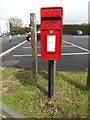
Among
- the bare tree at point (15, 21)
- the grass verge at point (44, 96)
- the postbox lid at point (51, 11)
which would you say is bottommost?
the grass verge at point (44, 96)

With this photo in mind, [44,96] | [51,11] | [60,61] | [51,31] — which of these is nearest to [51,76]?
[44,96]

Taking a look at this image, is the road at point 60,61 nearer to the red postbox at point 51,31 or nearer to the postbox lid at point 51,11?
the red postbox at point 51,31

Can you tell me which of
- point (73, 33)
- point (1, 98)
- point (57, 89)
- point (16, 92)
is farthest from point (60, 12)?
point (73, 33)

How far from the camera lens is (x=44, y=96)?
2500mm

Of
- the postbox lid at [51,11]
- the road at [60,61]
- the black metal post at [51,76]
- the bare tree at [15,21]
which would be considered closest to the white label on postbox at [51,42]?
the black metal post at [51,76]

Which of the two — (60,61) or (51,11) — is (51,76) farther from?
(60,61)

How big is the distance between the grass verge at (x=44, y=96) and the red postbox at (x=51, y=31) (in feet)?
3.42

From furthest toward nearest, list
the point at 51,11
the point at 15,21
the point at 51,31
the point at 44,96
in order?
the point at 15,21 → the point at 44,96 → the point at 51,31 → the point at 51,11

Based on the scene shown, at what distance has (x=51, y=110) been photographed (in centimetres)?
211

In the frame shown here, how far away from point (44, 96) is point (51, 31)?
1.57 metres

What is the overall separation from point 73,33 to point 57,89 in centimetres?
2789

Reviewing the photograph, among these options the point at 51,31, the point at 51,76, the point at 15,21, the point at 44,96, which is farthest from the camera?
the point at 15,21

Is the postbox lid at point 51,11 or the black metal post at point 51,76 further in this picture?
the black metal post at point 51,76

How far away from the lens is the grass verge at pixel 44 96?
207cm
